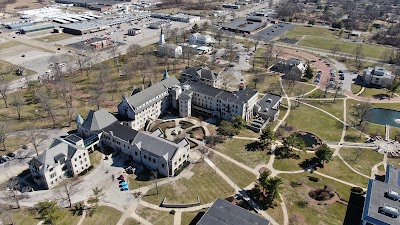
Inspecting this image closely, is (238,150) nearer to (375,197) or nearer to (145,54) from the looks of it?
(375,197)

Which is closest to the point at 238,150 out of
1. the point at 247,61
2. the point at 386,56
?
the point at 247,61

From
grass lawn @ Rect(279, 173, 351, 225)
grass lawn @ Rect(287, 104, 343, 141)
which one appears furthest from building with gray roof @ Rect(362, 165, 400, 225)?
grass lawn @ Rect(287, 104, 343, 141)

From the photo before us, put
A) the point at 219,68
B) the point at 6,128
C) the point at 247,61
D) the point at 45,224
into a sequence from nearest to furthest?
1. the point at 45,224
2. the point at 6,128
3. the point at 219,68
4. the point at 247,61

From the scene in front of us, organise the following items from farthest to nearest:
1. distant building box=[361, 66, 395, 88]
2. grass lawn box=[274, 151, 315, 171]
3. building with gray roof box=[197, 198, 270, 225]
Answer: distant building box=[361, 66, 395, 88], grass lawn box=[274, 151, 315, 171], building with gray roof box=[197, 198, 270, 225]

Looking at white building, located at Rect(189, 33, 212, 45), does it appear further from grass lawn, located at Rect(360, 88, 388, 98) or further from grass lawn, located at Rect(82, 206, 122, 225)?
grass lawn, located at Rect(82, 206, 122, 225)

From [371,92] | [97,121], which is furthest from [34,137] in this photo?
[371,92]
